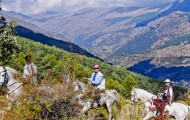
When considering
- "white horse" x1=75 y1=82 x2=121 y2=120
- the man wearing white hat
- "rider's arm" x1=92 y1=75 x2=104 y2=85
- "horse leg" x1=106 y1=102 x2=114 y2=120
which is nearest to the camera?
"white horse" x1=75 y1=82 x2=121 y2=120

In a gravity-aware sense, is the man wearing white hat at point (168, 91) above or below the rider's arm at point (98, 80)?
below

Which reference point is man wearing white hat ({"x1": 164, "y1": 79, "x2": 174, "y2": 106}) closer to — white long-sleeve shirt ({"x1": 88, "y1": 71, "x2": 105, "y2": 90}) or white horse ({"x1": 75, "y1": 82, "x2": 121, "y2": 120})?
→ white horse ({"x1": 75, "y1": 82, "x2": 121, "y2": 120})

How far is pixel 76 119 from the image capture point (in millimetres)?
19094

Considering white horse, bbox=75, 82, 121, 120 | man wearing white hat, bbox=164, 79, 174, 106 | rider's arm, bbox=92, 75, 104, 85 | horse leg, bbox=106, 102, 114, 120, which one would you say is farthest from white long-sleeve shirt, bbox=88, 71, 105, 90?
man wearing white hat, bbox=164, 79, 174, 106

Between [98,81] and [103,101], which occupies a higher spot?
[98,81]

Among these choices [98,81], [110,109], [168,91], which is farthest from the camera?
[110,109]

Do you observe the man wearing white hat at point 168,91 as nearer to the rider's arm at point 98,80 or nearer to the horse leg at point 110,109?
the horse leg at point 110,109

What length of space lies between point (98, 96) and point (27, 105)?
523 centimetres

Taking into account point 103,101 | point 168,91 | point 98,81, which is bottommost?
point 103,101

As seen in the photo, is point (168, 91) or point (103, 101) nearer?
point (168, 91)

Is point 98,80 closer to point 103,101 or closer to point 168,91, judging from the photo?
point 103,101

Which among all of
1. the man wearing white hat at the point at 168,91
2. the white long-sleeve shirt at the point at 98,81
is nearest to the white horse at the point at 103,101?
the white long-sleeve shirt at the point at 98,81

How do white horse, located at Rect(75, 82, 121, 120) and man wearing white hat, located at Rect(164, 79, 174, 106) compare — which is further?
man wearing white hat, located at Rect(164, 79, 174, 106)

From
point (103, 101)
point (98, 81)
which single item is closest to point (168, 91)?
point (103, 101)
